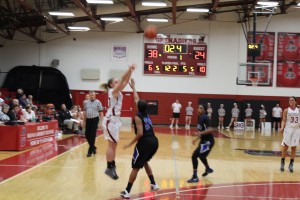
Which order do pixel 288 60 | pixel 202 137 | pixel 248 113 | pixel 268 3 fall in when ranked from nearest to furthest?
pixel 202 137, pixel 268 3, pixel 248 113, pixel 288 60

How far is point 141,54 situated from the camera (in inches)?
1095

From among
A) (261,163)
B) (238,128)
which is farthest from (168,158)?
(238,128)

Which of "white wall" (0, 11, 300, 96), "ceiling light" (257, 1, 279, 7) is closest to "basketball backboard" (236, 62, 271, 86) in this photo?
"white wall" (0, 11, 300, 96)

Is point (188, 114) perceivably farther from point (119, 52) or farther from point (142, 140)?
point (142, 140)

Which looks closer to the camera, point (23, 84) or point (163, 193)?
point (163, 193)

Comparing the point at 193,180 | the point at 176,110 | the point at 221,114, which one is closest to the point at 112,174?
the point at 193,180

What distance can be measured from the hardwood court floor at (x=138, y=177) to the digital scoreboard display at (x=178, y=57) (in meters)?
14.7

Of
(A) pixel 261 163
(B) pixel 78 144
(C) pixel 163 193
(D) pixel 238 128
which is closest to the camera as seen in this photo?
(C) pixel 163 193

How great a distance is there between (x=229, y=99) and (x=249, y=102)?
1412mm

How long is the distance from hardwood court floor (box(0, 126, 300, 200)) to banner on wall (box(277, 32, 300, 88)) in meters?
15.6

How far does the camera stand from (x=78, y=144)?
1452 cm

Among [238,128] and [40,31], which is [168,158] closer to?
[238,128]

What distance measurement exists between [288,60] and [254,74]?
15.1 ft

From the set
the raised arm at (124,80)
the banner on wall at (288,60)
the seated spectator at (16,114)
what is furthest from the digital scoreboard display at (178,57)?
the raised arm at (124,80)
